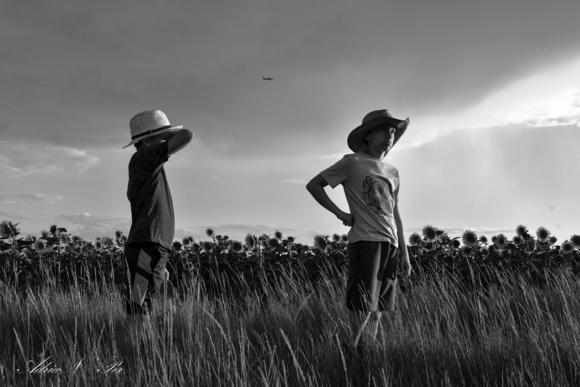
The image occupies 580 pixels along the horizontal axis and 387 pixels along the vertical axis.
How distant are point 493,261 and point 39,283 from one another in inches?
237

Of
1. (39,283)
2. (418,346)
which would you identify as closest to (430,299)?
(418,346)

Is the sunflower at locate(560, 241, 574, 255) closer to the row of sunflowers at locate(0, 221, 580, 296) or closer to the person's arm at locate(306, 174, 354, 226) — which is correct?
the row of sunflowers at locate(0, 221, 580, 296)

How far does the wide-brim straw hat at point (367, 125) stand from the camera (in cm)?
357

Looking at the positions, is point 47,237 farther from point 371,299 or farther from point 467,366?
point 467,366

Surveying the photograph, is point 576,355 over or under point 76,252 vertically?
under

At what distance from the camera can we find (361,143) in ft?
12.5

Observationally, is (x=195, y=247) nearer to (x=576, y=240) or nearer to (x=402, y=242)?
(x=402, y=242)

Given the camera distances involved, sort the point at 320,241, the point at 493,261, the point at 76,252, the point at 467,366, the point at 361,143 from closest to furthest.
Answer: the point at 467,366 → the point at 361,143 → the point at 320,241 → the point at 493,261 → the point at 76,252

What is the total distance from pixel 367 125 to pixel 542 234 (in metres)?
5.03

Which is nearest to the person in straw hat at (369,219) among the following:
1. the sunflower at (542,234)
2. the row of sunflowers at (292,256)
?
the row of sunflowers at (292,256)

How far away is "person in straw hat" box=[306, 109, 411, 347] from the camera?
3.24 metres

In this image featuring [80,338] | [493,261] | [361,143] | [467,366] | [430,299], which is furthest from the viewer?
[493,261]

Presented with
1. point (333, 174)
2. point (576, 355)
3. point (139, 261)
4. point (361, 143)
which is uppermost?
point (361, 143)

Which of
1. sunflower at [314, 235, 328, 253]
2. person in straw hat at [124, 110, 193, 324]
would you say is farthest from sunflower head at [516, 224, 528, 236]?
person in straw hat at [124, 110, 193, 324]
